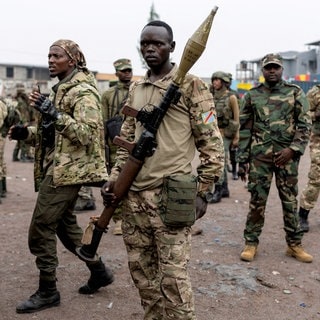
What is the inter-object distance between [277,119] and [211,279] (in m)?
1.69

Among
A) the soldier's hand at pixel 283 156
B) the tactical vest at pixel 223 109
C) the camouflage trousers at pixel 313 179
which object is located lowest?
the camouflage trousers at pixel 313 179

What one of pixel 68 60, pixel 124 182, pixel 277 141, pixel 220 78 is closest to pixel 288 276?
pixel 277 141

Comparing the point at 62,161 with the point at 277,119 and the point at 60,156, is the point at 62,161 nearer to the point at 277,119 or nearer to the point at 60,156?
the point at 60,156

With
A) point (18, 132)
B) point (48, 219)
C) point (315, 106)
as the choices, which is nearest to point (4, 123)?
point (18, 132)

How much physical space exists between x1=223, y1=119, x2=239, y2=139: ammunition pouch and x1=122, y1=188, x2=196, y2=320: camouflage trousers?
5123 mm

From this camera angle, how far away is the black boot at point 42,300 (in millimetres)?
3533

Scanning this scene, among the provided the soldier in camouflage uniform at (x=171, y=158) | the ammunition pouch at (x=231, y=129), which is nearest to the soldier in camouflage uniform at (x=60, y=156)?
the soldier in camouflage uniform at (x=171, y=158)

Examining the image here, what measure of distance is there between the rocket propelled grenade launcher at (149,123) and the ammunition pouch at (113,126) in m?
2.62

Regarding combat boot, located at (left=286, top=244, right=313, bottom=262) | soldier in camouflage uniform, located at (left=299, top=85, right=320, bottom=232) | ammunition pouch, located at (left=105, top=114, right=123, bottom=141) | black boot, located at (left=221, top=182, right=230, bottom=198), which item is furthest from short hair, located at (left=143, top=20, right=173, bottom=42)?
black boot, located at (left=221, top=182, right=230, bottom=198)

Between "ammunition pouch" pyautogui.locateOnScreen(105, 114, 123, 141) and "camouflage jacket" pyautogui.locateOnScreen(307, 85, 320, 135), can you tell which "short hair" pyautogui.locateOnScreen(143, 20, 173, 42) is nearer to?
"ammunition pouch" pyautogui.locateOnScreen(105, 114, 123, 141)

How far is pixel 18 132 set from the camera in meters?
3.60

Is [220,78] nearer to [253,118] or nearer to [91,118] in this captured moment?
[253,118]

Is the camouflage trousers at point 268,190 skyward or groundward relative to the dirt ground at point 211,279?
skyward

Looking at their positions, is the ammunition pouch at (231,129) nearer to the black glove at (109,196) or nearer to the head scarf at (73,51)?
the head scarf at (73,51)
